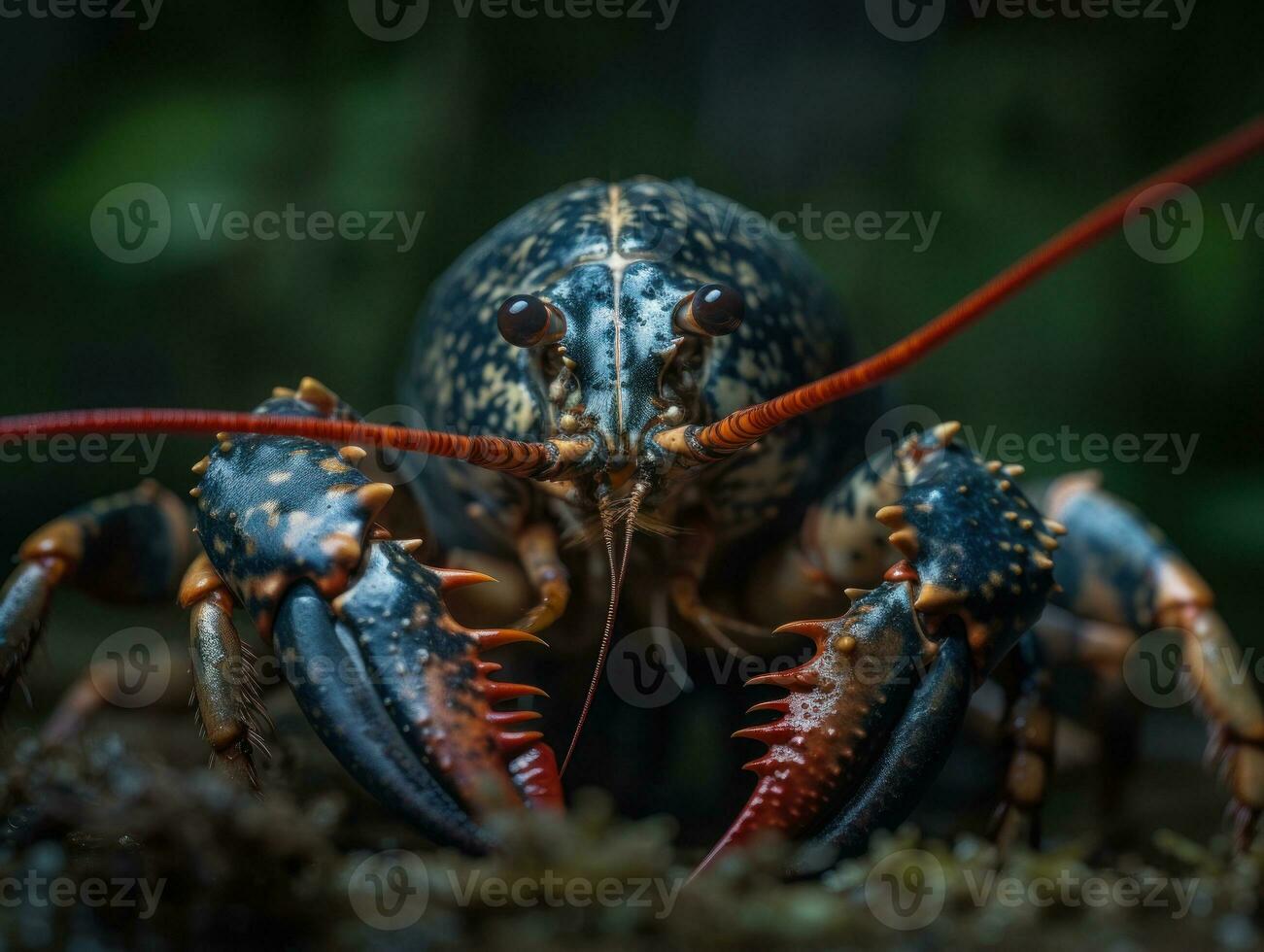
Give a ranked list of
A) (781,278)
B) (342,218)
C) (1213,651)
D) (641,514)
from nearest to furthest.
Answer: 1. (641,514)
2. (1213,651)
3. (781,278)
4. (342,218)

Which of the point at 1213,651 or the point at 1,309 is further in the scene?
the point at 1,309

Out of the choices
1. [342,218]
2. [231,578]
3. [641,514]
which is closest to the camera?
[231,578]

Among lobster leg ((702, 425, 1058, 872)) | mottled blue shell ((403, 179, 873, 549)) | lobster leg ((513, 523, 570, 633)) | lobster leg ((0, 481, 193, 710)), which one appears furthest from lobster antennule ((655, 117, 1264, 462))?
lobster leg ((0, 481, 193, 710))

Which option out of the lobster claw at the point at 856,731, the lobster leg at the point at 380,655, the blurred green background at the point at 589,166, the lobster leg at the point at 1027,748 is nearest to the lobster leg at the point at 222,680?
the lobster leg at the point at 380,655

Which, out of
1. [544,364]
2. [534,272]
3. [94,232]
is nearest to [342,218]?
[94,232]

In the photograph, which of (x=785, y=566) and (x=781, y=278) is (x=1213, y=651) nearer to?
(x=785, y=566)

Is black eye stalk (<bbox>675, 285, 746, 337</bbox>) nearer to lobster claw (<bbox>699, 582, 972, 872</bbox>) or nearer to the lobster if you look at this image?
the lobster
